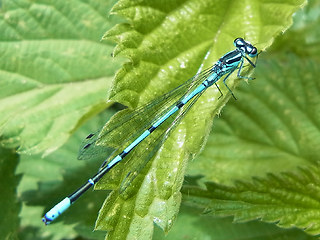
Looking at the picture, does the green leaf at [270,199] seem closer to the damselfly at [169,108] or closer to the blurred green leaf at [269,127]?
the damselfly at [169,108]

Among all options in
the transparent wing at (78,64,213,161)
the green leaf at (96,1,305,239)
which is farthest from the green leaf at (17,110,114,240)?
the green leaf at (96,1,305,239)

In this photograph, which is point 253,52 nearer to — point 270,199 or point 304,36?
point 270,199

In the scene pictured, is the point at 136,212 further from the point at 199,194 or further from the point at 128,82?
the point at 128,82

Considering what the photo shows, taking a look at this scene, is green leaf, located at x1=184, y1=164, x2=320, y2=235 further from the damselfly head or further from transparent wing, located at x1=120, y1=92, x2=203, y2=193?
the damselfly head

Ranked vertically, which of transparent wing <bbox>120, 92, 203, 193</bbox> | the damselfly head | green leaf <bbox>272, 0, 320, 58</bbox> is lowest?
transparent wing <bbox>120, 92, 203, 193</bbox>

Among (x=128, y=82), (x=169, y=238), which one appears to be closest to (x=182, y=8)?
(x=128, y=82)

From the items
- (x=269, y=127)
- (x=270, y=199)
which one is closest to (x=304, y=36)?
(x=269, y=127)

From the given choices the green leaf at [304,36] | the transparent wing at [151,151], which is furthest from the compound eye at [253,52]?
the green leaf at [304,36]
